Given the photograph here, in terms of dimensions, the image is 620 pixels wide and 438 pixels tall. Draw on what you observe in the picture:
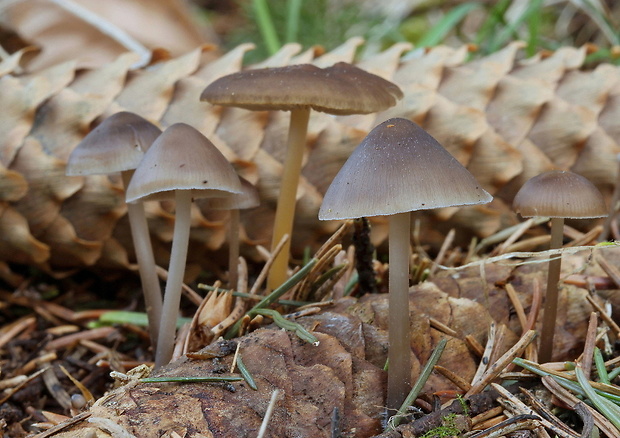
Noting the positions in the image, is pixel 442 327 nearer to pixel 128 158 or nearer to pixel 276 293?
pixel 276 293

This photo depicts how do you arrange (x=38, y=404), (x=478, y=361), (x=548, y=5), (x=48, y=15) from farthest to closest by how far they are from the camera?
(x=548, y=5)
(x=48, y=15)
(x=38, y=404)
(x=478, y=361)

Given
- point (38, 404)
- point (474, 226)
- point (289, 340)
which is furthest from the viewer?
point (474, 226)

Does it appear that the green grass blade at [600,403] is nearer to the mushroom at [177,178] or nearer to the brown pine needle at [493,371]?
the brown pine needle at [493,371]

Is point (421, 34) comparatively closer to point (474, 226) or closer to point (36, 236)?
point (474, 226)

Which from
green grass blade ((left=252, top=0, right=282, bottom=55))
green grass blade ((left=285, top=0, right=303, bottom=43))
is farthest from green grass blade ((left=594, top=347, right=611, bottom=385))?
green grass blade ((left=285, top=0, right=303, bottom=43))

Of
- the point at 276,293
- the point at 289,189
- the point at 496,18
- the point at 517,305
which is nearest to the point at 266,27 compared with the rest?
the point at 496,18

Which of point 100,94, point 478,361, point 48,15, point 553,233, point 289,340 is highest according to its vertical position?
point 48,15

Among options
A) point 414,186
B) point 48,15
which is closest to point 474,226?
point 414,186
